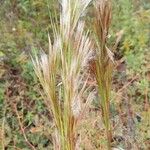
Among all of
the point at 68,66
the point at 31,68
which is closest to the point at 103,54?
the point at 68,66

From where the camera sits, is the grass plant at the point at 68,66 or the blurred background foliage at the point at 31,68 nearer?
the grass plant at the point at 68,66

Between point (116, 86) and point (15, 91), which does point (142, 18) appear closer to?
point (116, 86)

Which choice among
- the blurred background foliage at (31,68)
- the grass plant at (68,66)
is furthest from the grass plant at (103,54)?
the blurred background foliage at (31,68)

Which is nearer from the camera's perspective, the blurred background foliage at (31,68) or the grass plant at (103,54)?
the grass plant at (103,54)

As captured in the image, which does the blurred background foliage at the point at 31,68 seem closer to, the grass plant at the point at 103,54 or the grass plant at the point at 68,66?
the grass plant at the point at 103,54

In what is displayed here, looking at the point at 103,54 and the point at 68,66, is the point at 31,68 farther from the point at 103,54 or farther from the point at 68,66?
the point at 68,66
